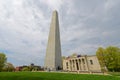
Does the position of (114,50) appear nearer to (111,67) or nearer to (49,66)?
(111,67)

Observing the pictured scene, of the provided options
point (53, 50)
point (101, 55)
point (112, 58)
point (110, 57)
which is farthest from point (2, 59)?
point (112, 58)

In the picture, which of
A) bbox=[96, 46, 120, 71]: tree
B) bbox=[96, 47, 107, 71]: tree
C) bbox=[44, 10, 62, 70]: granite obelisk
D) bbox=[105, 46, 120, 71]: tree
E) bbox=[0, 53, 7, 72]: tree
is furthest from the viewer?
bbox=[0, 53, 7, 72]: tree

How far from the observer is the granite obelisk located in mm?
40469

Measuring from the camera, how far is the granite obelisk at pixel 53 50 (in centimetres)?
4047

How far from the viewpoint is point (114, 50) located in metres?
48.7

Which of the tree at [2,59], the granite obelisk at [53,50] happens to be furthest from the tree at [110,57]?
the tree at [2,59]

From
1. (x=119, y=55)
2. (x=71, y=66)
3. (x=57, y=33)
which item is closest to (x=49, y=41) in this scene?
A: (x=57, y=33)

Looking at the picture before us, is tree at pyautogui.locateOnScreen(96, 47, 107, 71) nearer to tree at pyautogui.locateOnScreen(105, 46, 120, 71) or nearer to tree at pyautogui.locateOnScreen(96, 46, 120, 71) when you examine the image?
tree at pyautogui.locateOnScreen(96, 46, 120, 71)

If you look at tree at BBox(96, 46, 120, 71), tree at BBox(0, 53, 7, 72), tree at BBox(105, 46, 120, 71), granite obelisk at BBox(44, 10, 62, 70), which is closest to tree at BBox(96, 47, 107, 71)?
tree at BBox(96, 46, 120, 71)

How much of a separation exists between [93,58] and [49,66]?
14.1 metres

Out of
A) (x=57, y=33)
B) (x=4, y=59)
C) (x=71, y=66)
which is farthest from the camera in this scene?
(x=4, y=59)

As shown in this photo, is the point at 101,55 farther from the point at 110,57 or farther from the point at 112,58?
the point at 112,58

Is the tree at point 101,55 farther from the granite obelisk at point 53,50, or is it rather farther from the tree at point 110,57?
the granite obelisk at point 53,50

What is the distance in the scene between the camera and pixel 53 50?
4116cm
